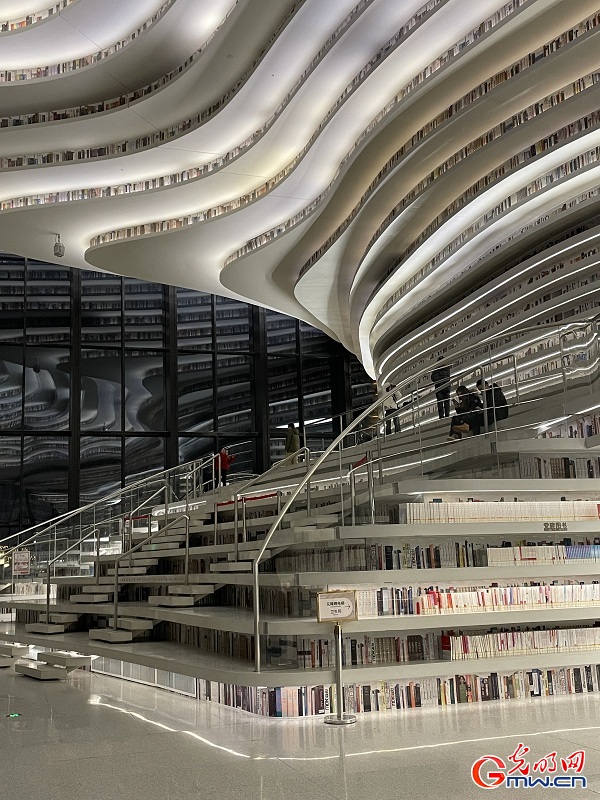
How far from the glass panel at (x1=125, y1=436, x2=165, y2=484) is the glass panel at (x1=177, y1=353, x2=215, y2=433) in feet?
2.36

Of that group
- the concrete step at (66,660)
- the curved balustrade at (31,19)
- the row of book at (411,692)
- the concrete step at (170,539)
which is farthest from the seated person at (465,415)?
the curved balustrade at (31,19)

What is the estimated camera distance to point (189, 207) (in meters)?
14.1

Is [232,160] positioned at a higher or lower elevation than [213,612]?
higher

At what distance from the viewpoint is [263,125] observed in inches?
458

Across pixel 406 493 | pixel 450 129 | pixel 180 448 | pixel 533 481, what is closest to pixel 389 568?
pixel 406 493

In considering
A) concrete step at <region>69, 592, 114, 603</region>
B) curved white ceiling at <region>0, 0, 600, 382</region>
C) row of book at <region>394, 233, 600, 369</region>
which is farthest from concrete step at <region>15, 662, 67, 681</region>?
curved white ceiling at <region>0, 0, 600, 382</region>

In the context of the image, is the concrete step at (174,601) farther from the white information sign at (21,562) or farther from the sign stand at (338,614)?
the white information sign at (21,562)

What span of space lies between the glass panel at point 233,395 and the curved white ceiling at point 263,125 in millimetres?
4498

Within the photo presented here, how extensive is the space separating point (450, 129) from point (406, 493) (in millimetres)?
4640

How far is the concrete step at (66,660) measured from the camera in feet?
29.9

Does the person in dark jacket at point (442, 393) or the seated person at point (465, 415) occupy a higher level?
the person in dark jacket at point (442, 393)

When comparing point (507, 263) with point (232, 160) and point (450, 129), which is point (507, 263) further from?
point (232, 160)

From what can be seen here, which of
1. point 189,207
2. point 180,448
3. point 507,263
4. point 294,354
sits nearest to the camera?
point 507,263

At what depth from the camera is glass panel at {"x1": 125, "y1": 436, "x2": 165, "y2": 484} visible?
62.7 ft
